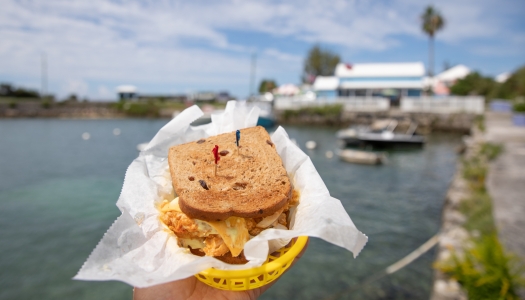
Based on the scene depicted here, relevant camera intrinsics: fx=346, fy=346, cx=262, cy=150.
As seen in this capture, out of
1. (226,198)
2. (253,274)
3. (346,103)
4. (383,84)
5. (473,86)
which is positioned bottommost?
(253,274)

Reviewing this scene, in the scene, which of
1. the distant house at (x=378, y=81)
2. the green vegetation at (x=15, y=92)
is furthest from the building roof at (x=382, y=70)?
the green vegetation at (x=15, y=92)

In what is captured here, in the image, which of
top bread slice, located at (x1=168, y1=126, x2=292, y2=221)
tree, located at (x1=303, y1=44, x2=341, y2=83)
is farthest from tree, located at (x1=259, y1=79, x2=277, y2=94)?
top bread slice, located at (x1=168, y1=126, x2=292, y2=221)

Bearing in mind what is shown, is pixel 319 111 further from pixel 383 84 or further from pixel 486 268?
pixel 486 268

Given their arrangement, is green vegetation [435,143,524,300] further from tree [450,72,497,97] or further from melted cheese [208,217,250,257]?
tree [450,72,497,97]

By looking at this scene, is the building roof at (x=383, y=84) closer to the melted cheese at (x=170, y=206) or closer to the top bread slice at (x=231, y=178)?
the top bread slice at (x=231, y=178)

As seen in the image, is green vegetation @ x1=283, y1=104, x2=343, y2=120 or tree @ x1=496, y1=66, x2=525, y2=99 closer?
green vegetation @ x1=283, y1=104, x2=343, y2=120

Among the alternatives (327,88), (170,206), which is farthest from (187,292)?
(327,88)

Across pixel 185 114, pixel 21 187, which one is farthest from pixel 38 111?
pixel 185 114
